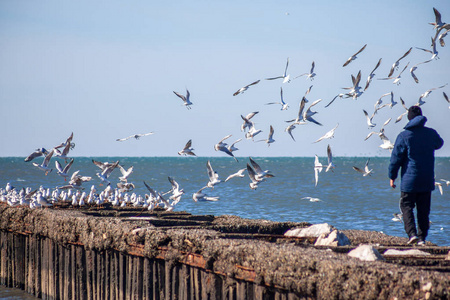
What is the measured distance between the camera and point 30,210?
11352 mm

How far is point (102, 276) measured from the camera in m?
8.81

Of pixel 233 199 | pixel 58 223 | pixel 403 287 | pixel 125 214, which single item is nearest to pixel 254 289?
pixel 403 287

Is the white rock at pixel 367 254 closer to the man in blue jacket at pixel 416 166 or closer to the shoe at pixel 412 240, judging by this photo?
the shoe at pixel 412 240

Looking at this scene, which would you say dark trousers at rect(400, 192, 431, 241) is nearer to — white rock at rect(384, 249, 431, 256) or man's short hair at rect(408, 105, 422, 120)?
man's short hair at rect(408, 105, 422, 120)

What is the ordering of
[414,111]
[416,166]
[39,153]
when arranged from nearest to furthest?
[416,166] < [414,111] < [39,153]

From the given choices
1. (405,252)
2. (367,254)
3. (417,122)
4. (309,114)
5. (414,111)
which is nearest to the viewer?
(367,254)

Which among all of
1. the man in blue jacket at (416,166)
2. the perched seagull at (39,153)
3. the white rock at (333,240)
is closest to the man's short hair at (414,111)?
the man in blue jacket at (416,166)

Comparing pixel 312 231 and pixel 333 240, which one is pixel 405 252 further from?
pixel 312 231

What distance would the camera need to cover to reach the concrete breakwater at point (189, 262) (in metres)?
4.82

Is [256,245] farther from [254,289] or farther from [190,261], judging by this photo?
[190,261]

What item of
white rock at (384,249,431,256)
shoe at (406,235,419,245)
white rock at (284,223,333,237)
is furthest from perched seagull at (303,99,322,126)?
white rock at (384,249,431,256)

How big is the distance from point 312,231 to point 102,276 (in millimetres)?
2998

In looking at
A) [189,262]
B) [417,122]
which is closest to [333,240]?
[189,262]

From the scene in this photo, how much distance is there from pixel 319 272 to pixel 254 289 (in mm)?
1081
